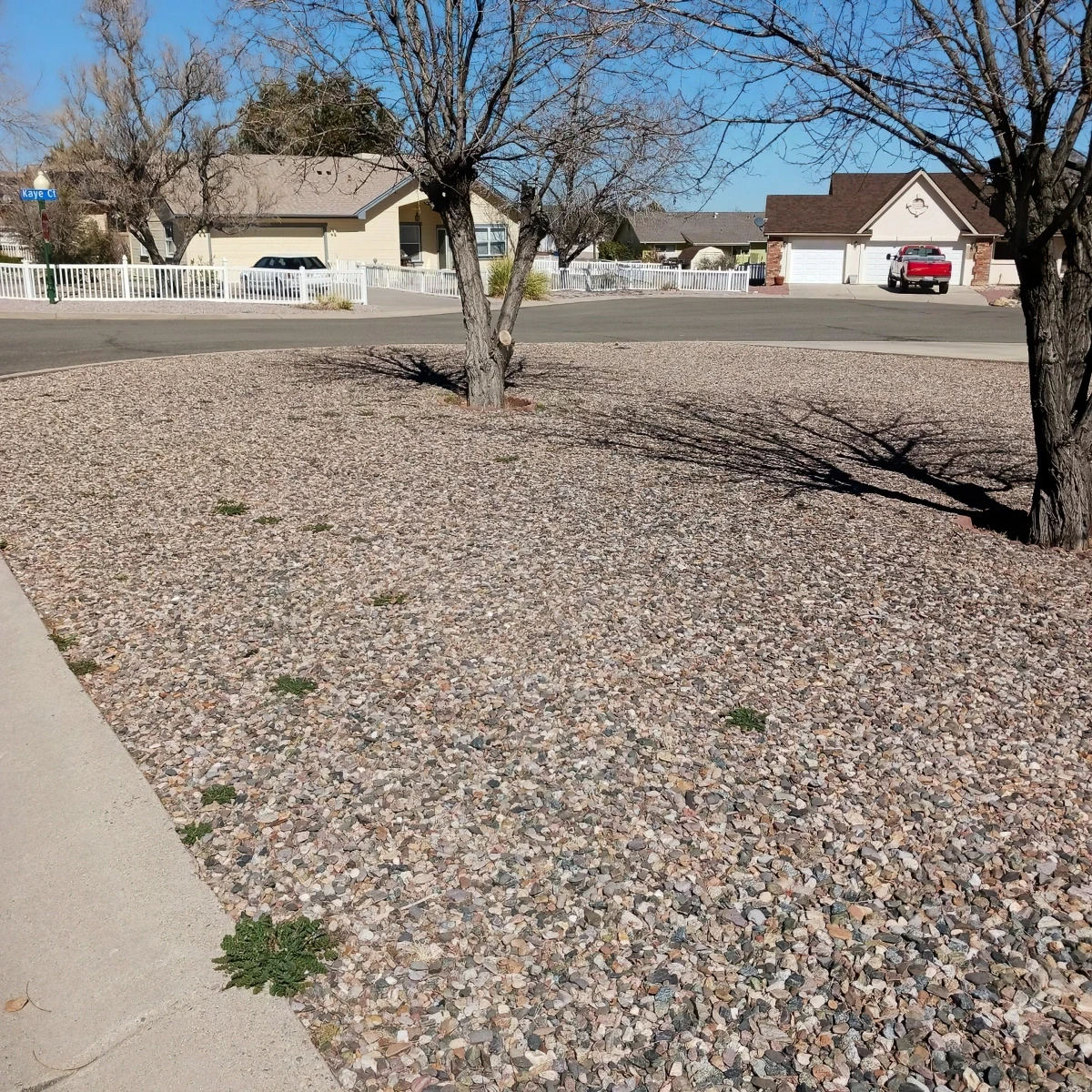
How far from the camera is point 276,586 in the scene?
6359 millimetres

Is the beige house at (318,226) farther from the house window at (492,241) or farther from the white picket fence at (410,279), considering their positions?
the white picket fence at (410,279)

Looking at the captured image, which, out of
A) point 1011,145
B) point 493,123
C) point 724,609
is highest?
point 493,123

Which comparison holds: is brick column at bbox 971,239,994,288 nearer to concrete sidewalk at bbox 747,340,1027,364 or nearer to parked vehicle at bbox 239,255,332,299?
concrete sidewalk at bbox 747,340,1027,364

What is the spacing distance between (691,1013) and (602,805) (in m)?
A: 1.10

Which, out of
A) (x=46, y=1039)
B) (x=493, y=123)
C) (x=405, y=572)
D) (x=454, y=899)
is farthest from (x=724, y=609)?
(x=493, y=123)

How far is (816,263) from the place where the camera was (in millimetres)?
49562

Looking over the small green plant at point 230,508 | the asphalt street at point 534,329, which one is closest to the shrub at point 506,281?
the asphalt street at point 534,329

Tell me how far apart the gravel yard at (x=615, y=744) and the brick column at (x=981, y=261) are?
140ft

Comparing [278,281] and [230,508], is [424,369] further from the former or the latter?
[278,281]

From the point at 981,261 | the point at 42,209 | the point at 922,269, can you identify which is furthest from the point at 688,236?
the point at 42,209

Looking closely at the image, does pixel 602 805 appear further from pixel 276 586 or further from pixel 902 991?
pixel 276 586

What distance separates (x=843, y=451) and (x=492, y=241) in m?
37.6

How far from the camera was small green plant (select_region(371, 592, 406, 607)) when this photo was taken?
6.10 meters

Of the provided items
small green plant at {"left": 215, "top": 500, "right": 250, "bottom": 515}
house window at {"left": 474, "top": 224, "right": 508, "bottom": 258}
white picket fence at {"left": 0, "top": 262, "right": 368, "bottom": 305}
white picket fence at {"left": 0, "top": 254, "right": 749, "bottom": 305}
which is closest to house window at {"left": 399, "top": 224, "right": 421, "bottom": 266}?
house window at {"left": 474, "top": 224, "right": 508, "bottom": 258}
